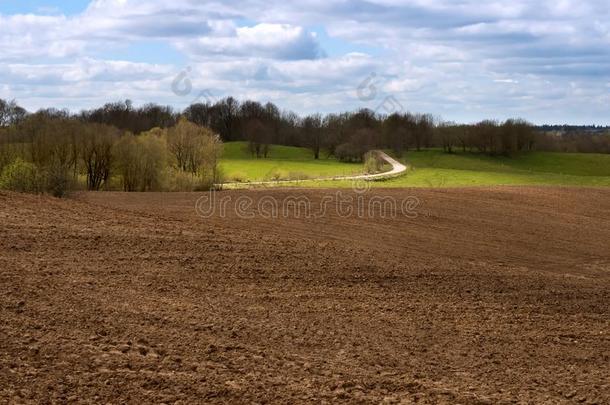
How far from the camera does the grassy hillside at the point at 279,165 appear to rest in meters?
66.7

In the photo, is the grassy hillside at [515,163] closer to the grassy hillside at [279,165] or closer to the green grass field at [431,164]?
the green grass field at [431,164]

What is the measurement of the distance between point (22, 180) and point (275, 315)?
1569cm

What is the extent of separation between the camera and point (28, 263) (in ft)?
36.0

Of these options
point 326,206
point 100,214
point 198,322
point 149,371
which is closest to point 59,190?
point 100,214

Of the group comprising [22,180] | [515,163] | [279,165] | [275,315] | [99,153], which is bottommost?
[275,315]

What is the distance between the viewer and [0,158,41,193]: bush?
22.6 m

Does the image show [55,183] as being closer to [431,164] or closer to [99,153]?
[99,153]

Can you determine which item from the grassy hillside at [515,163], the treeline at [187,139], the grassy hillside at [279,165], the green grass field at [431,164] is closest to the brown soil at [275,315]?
the treeline at [187,139]

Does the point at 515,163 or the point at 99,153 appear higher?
the point at 99,153

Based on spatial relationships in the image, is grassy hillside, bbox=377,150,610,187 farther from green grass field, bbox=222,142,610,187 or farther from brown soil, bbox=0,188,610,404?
brown soil, bbox=0,188,610,404

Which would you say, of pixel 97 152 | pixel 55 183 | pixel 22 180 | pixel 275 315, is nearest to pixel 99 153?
pixel 97 152

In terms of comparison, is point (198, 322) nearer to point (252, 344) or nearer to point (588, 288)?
point (252, 344)

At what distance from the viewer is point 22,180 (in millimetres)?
22750

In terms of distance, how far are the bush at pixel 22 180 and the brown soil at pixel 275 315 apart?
5.27 metres
